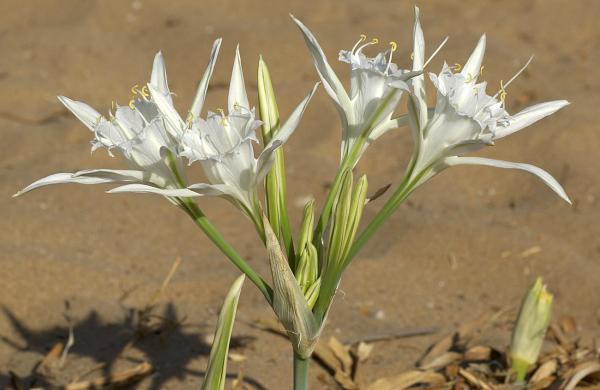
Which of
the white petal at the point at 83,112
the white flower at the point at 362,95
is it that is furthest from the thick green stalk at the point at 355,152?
the white petal at the point at 83,112

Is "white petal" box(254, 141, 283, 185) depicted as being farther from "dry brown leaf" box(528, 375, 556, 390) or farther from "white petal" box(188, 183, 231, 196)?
"dry brown leaf" box(528, 375, 556, 390)

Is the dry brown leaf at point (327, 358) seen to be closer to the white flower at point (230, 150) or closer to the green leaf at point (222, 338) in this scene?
the green leaf at point (222, 338)

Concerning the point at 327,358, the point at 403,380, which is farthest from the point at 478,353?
the point at 327,358

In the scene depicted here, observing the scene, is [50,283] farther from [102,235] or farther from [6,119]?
[6,119]

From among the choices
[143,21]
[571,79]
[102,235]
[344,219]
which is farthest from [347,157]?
[143,21]

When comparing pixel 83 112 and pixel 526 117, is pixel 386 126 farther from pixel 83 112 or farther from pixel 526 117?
pixel 83 112

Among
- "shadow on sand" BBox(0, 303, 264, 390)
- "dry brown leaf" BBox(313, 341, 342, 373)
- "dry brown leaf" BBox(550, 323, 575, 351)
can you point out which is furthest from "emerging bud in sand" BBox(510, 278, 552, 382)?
"shadow on sand" BBox(0, 303, 264, 390)

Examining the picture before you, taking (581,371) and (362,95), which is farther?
(581,371)
